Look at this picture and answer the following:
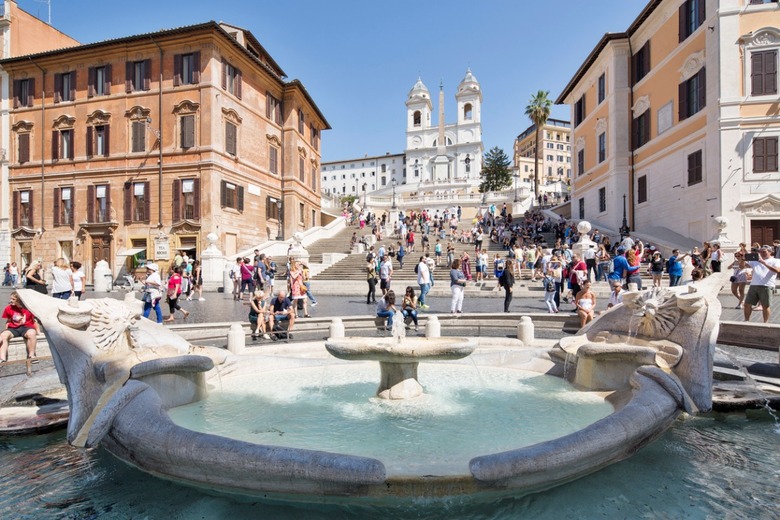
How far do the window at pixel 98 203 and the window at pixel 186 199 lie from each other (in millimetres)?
4754

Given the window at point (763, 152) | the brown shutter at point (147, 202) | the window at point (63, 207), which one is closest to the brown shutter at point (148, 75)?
the brown shutter at point (147, 202)

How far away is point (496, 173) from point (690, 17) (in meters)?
49.3

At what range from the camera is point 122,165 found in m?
28.2

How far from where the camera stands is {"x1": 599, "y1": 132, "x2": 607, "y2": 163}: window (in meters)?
28.7

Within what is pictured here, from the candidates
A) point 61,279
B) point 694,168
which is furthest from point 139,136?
point 694,168

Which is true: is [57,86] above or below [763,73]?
above

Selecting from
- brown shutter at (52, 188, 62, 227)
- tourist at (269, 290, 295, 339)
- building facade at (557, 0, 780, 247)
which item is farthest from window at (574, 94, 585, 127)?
brown shutter at (52, 188, 62, 227)

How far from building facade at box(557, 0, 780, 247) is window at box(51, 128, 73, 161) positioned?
109 feet

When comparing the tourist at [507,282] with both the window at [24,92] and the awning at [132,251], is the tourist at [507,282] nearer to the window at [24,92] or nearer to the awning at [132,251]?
the awning at [132,251]

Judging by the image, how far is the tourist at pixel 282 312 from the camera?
9.73 metres

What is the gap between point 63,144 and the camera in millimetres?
29391

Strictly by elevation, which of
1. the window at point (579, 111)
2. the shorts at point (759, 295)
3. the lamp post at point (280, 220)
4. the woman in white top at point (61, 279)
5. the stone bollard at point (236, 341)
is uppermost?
the window at point (579, 111)

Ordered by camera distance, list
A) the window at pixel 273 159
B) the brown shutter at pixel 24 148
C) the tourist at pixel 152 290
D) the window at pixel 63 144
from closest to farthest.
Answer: the tourist at pixel 152 290, the window at pixel 63 144, the brown shutter at pixel 24 148, the window at pixel 273 159

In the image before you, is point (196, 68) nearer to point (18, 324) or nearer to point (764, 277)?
point (18, 324)
